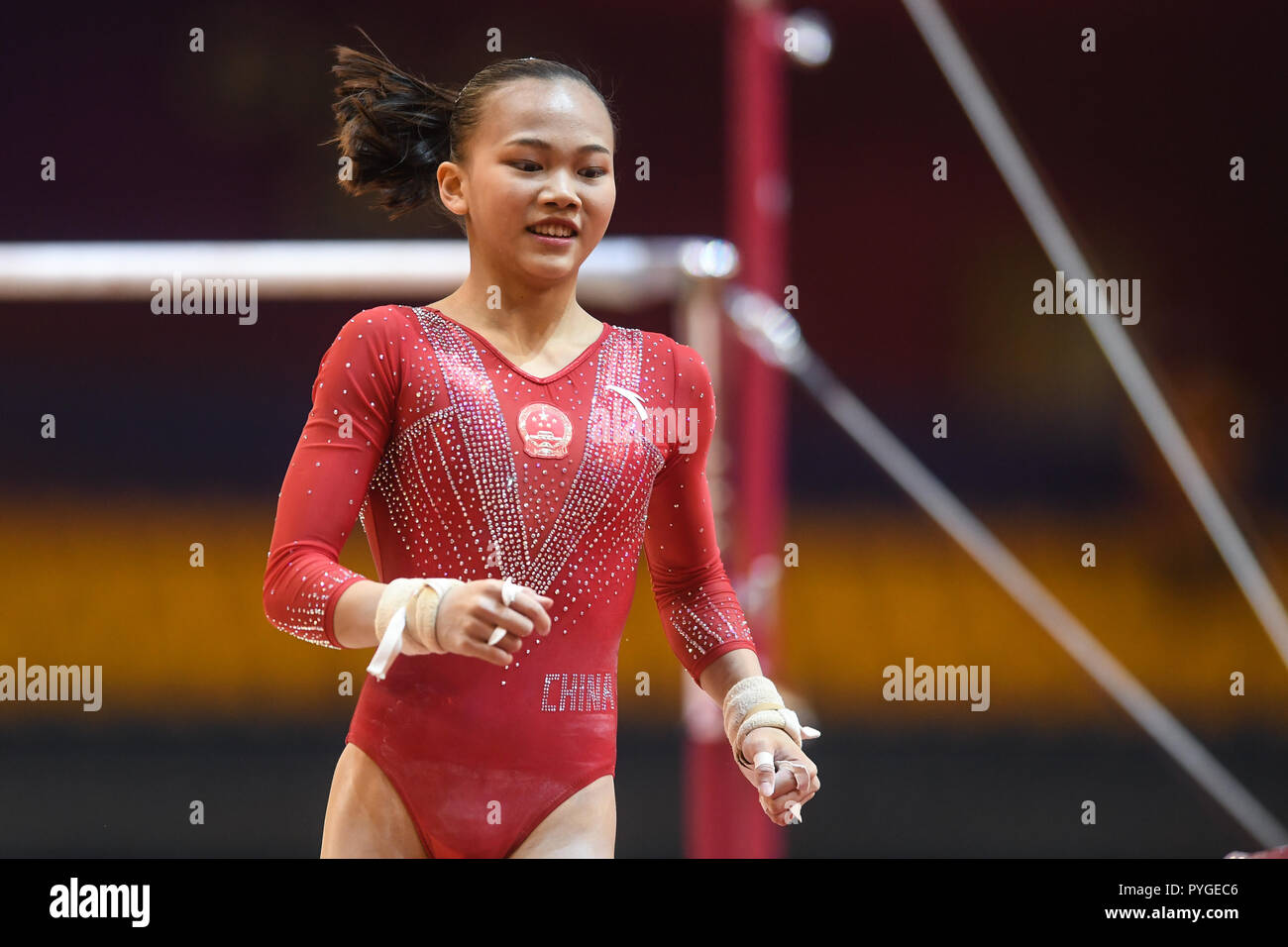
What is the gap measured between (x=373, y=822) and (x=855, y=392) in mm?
2236

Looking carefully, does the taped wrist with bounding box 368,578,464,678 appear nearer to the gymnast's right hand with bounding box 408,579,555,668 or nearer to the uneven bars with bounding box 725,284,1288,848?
the gymnast's right hand with bounding box 408,579,555,668

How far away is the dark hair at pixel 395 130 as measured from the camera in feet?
4.45

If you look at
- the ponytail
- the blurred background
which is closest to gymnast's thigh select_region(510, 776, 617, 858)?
the ponytail

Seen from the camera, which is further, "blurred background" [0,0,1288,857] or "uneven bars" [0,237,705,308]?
"blurred background" [0,0,1288,857]

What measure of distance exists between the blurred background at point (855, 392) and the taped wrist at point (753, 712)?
173 centimetres

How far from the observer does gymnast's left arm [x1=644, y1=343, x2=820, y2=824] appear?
4.22 ft

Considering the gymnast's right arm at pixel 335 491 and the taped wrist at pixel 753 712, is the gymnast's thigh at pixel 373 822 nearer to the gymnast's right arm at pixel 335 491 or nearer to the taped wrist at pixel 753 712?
the gymnast's right arm at pixel 335 491

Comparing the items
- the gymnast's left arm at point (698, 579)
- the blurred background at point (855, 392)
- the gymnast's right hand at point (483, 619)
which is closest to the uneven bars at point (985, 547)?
the blurred background at point (855, 392)

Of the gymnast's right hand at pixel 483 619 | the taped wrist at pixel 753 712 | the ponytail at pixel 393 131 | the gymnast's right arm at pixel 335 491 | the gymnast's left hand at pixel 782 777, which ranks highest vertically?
the ponytail at pixel 393 131

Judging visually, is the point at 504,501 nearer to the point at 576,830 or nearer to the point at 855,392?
the point at 576,830

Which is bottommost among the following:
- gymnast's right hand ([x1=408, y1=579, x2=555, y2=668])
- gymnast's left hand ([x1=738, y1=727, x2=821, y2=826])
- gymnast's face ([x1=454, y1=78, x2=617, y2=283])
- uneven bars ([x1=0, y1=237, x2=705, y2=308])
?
gymnast's left hand ([x1=738, y1=727, x2=821, y2=826])
